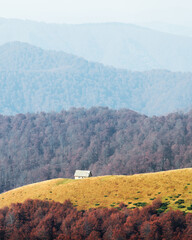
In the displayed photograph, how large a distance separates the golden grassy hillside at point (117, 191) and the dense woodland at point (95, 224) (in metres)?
4.80

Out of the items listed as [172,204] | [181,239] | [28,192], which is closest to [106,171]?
[28,192]

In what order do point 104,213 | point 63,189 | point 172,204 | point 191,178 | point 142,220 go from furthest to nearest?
point 63,189
point 191,178
point 172,204
point 104,213
point 142,220

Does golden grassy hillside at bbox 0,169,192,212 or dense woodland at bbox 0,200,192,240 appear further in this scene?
golden grassy hillside at bbox 0,169,192,212

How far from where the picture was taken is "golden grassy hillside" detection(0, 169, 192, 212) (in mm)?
60672

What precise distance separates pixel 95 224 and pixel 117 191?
60.2ft

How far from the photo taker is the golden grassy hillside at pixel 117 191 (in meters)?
60.7

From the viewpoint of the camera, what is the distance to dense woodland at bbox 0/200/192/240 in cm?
4547

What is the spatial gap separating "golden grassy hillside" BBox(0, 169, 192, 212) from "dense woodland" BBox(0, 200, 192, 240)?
480 cm

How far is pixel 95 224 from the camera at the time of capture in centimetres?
4888

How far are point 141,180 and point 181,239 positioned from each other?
89.2ft

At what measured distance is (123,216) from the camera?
50.2m

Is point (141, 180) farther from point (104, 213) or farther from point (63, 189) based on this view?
point (104, 213)

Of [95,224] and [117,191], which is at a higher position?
[117,191]

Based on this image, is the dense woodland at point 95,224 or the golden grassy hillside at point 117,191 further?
the golden grassy hillside at point 117,191
